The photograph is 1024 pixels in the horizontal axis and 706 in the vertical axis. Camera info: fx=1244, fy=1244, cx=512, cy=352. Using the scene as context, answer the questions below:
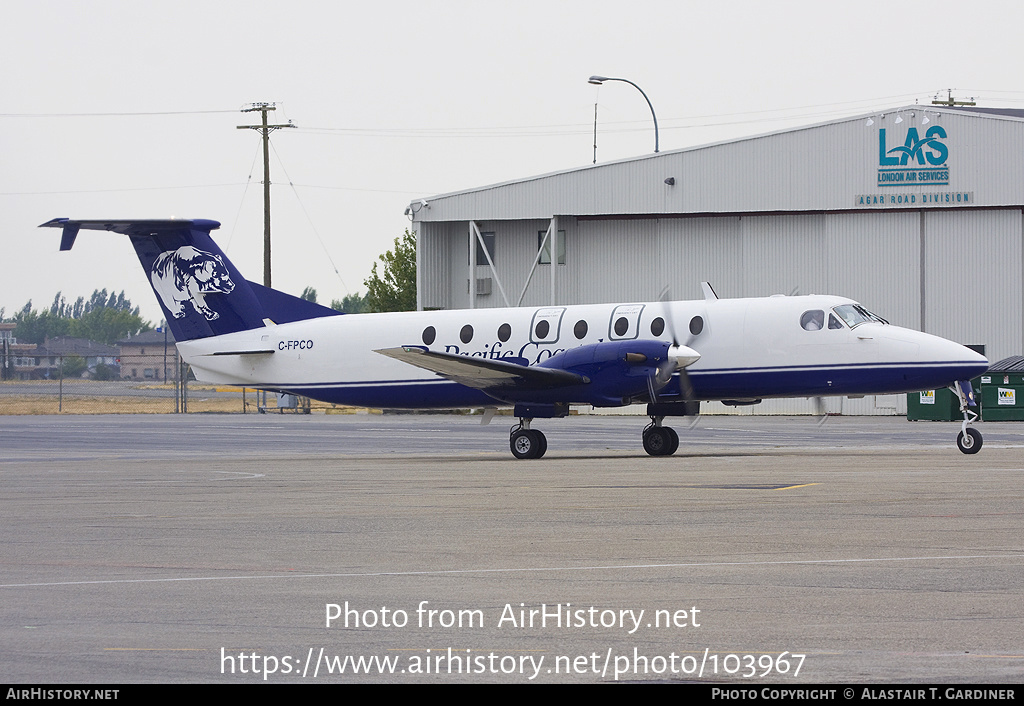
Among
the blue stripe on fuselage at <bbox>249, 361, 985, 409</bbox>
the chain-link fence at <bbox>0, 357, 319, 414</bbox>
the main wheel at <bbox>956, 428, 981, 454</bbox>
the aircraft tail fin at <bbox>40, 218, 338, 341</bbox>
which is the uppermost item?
the aircraft tail fin at <bbox>40, 218, 338, 341</bbox>

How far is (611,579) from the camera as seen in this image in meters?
9.43

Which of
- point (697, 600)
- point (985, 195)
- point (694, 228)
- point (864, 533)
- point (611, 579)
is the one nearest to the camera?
point (697, 600)

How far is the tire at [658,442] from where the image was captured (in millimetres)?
25391

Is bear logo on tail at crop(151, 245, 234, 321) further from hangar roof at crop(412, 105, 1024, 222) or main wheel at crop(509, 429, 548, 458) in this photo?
hangar roof at crop(412, 105, 1024, 222)

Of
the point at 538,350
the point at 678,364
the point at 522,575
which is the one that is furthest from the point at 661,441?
the point at 522,575

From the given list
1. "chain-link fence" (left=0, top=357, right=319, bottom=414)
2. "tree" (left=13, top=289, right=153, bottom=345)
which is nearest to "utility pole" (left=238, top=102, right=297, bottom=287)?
"chain-link fence" (left=0, top=357, right=319, bottom=414)

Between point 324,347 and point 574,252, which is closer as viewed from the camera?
point 324,347

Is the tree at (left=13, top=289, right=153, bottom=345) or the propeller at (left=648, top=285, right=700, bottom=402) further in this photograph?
the tree at (left=13, top=289, right=153, bottom=345)

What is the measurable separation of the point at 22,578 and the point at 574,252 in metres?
47.4

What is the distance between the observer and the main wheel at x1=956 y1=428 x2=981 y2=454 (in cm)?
2355

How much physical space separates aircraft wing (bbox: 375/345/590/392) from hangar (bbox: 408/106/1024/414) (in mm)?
24695

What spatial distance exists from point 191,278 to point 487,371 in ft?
27.4
